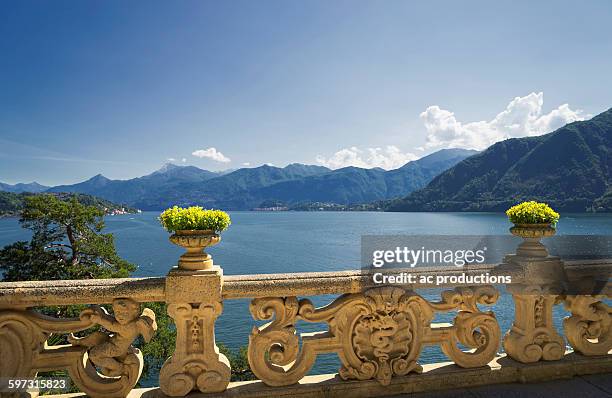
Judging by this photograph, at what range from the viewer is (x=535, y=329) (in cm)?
408

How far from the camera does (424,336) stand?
383 centimetres

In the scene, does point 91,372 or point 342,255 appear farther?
point 342,255

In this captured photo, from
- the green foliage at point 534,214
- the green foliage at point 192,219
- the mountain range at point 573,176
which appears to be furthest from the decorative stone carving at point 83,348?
the mountain range at point 573,176

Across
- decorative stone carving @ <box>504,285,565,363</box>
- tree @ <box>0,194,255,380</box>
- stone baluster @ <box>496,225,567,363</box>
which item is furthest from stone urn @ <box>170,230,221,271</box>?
tree @ <box>0,194,255,380</box>

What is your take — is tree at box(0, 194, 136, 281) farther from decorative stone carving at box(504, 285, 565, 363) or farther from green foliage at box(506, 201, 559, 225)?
green foliage at box(506, 201, 559, 225)

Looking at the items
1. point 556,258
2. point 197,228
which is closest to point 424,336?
point 556,258

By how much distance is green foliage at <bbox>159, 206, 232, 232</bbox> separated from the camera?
11.2ft

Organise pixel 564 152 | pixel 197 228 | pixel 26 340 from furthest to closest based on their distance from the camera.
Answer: pixel 564 152 < pixel 197 228 < pixel 26 340

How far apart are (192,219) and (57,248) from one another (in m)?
20.9

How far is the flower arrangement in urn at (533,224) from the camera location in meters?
4.05

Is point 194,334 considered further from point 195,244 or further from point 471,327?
point 471,327

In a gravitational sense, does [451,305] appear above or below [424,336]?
above

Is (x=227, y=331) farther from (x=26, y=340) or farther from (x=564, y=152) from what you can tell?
(x=564, y=152)

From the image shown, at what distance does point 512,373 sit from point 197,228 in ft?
12.3
